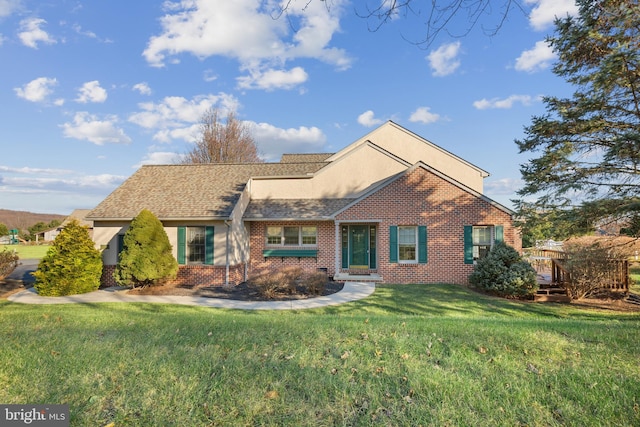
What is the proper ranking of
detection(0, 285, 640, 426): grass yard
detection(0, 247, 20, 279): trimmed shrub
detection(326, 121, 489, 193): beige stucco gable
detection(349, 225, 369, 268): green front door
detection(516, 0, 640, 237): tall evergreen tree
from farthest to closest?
detection(326, 121, 489, 193): beige stucco gable
detection(349, 225, 369, 268): green front door
detection(0, 247, 20, 279): trimmed shrub
detection(516, 0, 640, 237): tall evergreen tree
detection(0, 285, 640, 426): grass yard

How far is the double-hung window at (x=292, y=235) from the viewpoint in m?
15.3

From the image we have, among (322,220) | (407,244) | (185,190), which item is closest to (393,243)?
(407,244)

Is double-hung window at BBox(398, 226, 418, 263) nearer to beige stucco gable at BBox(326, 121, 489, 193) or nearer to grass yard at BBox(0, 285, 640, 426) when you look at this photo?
beige stucco gable at BBox(326, 121, 489, 193)

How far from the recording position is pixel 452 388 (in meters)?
3.12

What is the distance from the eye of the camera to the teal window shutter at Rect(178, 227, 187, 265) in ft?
45.2

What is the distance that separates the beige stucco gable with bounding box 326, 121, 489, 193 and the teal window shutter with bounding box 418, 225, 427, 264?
607 cm

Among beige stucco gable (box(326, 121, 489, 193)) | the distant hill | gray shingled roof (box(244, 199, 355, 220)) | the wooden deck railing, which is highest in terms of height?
beige stucco gable (box(326, 121, 489, 193))

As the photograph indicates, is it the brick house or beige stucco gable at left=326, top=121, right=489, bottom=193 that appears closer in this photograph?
the brick house

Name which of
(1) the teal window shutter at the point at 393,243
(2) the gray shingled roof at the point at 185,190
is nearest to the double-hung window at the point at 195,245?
(2) the gray shingled roof at the point at 185,190

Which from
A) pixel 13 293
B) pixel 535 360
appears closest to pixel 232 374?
pixel 535 360

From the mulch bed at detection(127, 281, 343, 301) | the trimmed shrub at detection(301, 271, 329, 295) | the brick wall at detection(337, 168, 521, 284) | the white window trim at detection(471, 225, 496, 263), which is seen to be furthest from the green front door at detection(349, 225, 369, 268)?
the white window trim at detection(471, 225, 496, 263)

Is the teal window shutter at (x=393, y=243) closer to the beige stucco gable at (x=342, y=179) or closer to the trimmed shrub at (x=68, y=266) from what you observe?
the beige stucco gable at (x=342, y=179)

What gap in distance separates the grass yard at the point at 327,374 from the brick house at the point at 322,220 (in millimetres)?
8401

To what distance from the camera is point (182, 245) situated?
45.4 ft
